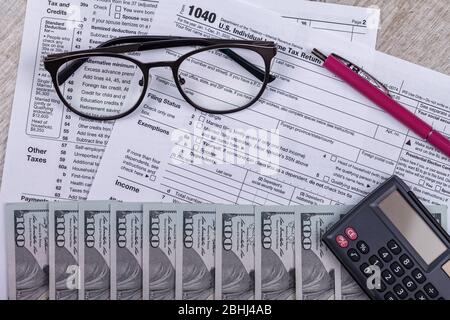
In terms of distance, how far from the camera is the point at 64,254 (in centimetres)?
60

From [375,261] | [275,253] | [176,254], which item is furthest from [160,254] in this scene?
[375,261]

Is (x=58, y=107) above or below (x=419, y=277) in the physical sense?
above

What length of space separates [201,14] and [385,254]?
32 centimetres

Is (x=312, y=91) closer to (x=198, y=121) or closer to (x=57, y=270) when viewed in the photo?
(x=198, y=121)

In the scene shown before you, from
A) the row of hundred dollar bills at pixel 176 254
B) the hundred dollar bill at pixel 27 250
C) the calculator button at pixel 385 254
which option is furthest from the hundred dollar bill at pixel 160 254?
the calculator button at pixel 385 254

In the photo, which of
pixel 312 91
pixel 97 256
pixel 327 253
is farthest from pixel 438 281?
pixel 97 256

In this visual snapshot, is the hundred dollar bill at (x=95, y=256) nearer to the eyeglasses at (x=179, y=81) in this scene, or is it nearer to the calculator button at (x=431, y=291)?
the eyeglasses at (x=179, y=81)

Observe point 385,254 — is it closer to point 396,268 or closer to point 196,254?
point 396,268

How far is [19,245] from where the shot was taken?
23.6 inches

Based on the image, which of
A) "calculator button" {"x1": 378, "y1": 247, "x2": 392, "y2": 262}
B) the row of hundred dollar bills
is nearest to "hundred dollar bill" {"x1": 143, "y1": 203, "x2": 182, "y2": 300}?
the row of hundred dollar bills

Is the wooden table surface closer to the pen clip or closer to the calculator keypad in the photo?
the pen clip

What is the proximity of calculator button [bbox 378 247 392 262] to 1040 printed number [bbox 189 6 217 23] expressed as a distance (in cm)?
30

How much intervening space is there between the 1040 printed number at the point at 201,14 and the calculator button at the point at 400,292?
1.12 feet

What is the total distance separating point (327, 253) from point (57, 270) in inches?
11.5
